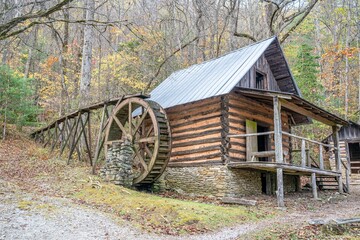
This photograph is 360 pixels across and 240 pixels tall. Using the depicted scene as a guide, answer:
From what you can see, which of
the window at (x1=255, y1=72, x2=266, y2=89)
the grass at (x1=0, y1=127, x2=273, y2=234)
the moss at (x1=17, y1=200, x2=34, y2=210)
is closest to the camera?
the moss at (x1=17, y1=200, x2=34, y2=210)

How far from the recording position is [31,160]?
608 inches

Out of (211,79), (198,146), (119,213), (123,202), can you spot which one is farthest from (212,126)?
(119,213)

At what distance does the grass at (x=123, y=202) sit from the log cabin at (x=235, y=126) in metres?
2.40

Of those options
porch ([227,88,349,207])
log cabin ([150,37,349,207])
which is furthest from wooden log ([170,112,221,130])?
porch ([227,88,349,207])

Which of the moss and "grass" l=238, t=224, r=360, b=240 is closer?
"grass" l=238, t=224, r=360, b=240

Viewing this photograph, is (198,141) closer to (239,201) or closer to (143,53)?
(239,201)

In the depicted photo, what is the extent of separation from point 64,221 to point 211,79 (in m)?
9.04

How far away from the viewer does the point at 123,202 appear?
9797mm

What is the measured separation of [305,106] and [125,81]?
48.2 ft

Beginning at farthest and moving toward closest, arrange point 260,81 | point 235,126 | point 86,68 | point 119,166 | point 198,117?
1. point 86,68
2. point 260,81
3. point 198,117
4. point 235,126
5. point 119,166

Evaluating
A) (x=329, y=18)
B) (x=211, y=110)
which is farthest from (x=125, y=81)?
(x=329, y=18)

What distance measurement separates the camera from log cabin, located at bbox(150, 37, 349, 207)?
12.6 meters

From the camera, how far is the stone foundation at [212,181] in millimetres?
12789

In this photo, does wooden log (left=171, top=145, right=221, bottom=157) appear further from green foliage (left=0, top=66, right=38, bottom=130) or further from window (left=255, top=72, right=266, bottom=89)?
green foliage (left=0, top=66, right=38, bottom=130)
